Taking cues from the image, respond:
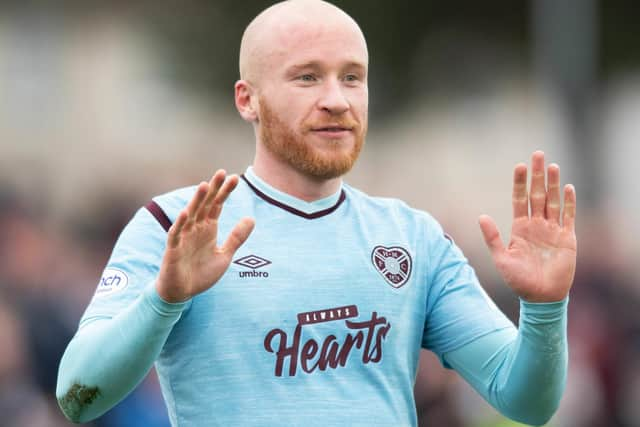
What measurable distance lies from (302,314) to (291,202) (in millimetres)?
404

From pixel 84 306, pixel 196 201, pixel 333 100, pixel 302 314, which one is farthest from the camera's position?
pixel 84 306

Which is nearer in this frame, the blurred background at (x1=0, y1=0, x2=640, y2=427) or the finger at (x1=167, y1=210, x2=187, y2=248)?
the finger at (x1=167, y1=210, x2=187, y2=248)

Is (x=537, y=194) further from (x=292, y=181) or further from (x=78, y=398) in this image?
(x=78, y=398)

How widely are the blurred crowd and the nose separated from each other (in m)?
3.75

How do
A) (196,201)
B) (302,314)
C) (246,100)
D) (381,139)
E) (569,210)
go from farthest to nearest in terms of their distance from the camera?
1. (381,139)
2. (246,100)
3. (302,314)
4. (569,210)
5. (196,201)

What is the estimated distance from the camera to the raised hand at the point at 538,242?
329cm

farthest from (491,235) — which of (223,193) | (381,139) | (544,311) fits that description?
(381,139)

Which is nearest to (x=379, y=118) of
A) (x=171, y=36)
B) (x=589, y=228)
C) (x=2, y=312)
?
(x=171, y=36)

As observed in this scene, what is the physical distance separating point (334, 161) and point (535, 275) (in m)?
0.71

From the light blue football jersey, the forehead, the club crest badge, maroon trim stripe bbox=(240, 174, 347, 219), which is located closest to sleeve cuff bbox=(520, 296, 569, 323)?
the light blue football jersey

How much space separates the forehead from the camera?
3590 mm

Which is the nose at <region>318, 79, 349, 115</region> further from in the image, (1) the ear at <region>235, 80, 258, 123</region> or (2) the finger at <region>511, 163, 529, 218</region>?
(2) the finger at <region>511, 163, 529, 218</region>

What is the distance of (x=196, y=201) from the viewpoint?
3023mm

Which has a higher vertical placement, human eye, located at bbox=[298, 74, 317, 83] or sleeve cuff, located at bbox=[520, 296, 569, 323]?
human eye, located at bbox=[298, 74, 317, 83]
